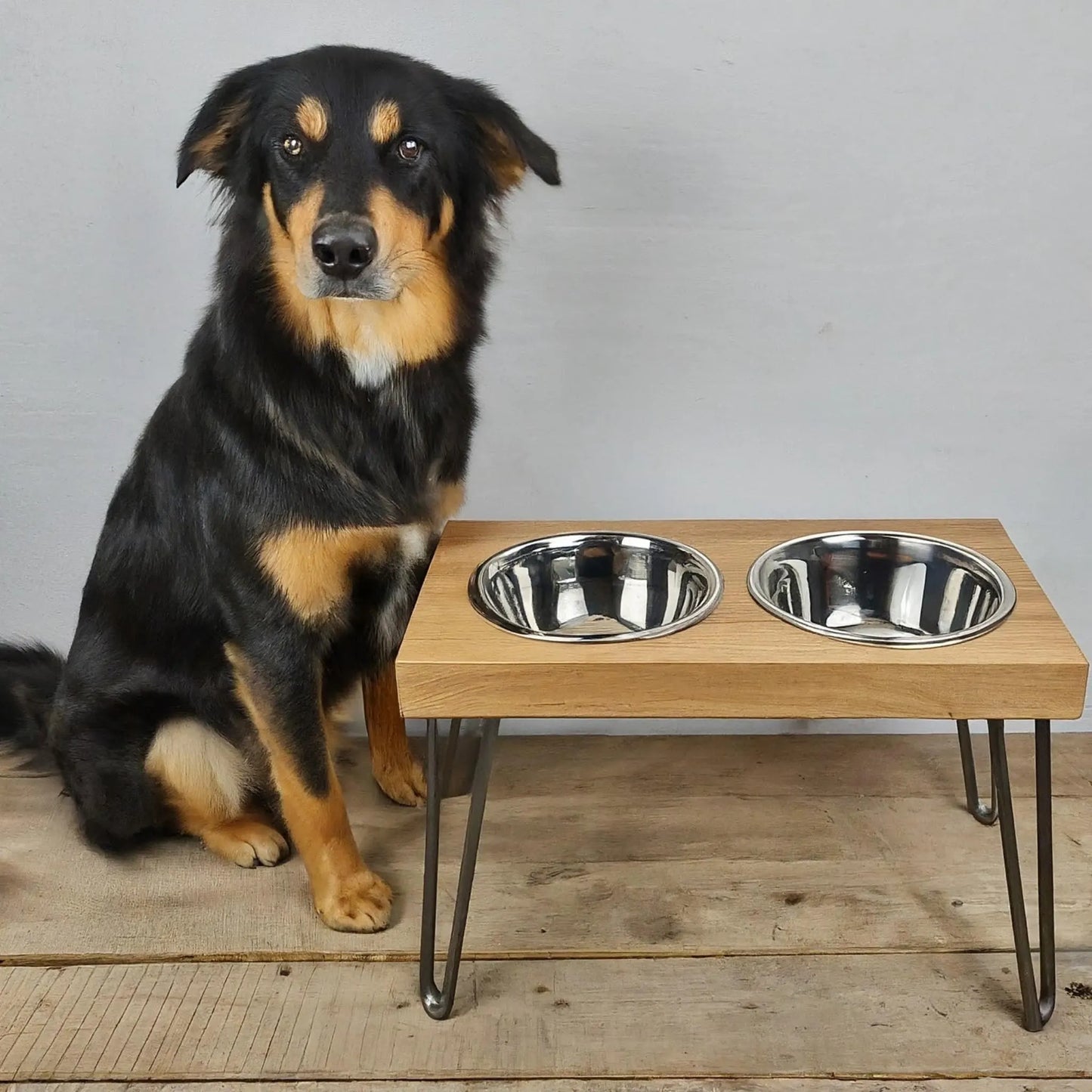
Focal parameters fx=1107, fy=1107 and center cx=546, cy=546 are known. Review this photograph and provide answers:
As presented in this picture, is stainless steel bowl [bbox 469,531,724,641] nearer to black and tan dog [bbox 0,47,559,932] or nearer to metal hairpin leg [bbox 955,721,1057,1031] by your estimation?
black and tan dog [bbox 0,47,559,932]

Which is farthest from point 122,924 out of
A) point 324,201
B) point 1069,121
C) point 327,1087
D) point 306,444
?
point 1069,121

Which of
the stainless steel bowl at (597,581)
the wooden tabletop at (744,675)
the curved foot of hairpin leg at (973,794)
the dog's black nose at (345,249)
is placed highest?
the dog's black nose at (345,249)

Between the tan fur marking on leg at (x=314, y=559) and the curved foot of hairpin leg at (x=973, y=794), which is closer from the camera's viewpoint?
the tan fur marking on leg at (x=314, y=559)

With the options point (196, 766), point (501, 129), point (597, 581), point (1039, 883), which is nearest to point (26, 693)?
point (196, 766)

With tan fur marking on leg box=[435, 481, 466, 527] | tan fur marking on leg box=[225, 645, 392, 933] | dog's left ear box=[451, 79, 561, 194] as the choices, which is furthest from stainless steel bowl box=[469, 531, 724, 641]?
dog's left ear box=[451, 79, 561, 194]

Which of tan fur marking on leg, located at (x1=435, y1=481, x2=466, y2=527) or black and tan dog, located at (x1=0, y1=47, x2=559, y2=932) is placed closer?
black and tan dog, located at (x1=0, y1=47, x2=559, y2=932)

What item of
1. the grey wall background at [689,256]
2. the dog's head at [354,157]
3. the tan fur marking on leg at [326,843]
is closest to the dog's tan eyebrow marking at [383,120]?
the dog's head at [354,157]

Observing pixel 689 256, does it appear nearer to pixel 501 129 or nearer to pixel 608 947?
pixel 501 129

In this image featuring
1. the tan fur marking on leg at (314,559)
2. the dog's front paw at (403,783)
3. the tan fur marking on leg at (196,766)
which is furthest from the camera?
the dog's front paw at (403,783)

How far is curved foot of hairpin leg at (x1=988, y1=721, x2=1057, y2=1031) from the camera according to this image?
4.45 ft

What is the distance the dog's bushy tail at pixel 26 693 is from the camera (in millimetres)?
1949

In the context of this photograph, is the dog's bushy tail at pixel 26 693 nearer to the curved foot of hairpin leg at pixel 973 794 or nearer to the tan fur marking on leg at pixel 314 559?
the tan fur marking on leg at pixel 314 559

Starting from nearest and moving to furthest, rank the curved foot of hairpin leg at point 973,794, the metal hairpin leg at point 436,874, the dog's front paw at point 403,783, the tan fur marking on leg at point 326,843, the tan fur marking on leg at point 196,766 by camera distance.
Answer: the metal hairpin leg at point 436,874 < the tan fur marking on leg at point 326,843 < the tan fur marking on leg at point 196,766 < the curved foot of hairpin leg at point 973,794 < the dog's front paw at point 403,783

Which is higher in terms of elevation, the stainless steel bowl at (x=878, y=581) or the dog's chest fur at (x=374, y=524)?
the dog's chest fur at (x=374, y=524)
